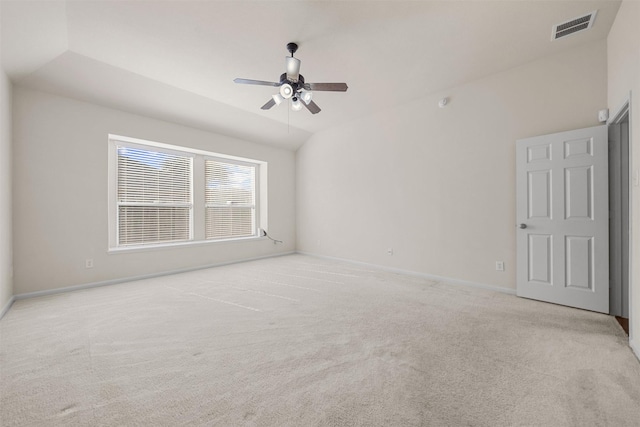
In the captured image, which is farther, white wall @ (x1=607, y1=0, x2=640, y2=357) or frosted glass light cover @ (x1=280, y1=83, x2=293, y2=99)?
frosted glass light cover @ (x1=280, y1=83, x2=293, y2=99)

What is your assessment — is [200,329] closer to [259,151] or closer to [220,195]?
[220,195]

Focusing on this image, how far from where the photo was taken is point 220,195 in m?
5.93

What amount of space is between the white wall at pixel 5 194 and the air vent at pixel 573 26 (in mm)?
6082

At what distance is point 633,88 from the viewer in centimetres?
229

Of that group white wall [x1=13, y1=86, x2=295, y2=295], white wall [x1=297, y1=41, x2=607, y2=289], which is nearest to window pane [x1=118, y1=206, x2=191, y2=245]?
white wall [x1=13, y1=86, x2=295, y2=295]

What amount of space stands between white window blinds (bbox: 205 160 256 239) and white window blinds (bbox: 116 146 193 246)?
1.46 feet

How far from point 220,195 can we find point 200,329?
3.79m

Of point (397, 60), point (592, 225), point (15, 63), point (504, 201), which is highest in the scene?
point (397, 60)

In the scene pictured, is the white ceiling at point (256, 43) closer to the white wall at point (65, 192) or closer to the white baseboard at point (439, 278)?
the white wall at point (65, 192)

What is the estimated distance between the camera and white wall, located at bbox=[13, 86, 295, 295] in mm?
3477

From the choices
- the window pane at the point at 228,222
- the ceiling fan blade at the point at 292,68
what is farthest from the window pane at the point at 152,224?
the ceiling fan blade at the point at 292,68

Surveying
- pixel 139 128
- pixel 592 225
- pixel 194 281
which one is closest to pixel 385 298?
pixel 592 225

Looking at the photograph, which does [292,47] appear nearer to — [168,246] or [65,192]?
[65,192]

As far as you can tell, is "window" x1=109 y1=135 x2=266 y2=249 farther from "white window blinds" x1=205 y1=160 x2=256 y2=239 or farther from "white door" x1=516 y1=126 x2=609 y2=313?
"white door" x1=516 y1=126 x2=609 y2=313
